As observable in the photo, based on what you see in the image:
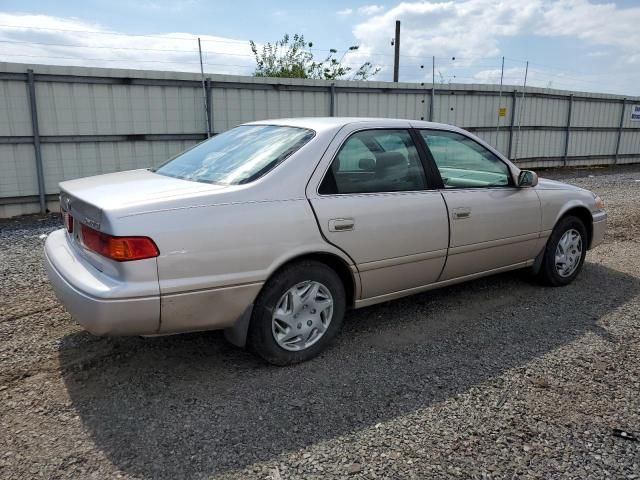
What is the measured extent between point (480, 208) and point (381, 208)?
1022 mm

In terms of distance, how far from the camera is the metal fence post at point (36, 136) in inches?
328

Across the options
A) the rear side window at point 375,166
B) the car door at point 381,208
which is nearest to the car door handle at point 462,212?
the car door at point 381,208

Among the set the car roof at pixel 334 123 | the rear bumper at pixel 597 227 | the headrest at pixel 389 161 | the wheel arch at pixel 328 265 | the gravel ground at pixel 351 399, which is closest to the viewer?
the gravel ground at pixel 351 399

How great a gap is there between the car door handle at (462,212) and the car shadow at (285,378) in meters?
0.83

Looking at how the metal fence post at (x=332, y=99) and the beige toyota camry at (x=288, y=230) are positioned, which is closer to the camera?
the beige toyota camry at (x=288, y=230)

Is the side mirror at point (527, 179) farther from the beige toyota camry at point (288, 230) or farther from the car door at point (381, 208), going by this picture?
the car door at point (381, 208)

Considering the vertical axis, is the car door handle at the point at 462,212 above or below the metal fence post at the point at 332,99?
below

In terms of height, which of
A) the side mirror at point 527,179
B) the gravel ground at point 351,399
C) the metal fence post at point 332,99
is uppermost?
the metal fence post at point 332,99

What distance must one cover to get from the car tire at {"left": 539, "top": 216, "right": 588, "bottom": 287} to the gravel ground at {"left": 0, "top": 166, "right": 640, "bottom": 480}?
0.47 m

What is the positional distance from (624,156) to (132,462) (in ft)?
67.0

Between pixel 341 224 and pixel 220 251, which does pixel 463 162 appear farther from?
pixel 220 251

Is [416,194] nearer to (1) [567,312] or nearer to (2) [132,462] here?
(1) [567,312]

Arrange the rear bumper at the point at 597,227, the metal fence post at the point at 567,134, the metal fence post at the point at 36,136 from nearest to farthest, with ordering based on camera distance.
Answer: the rear bumper at the point at 597,227
the metal fence post at the point at 36,136
the metal fence post at the point at 567,134

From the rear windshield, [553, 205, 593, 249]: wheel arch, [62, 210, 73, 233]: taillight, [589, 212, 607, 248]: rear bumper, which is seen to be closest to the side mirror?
[553, 205, 593, 249]: wheel arch
